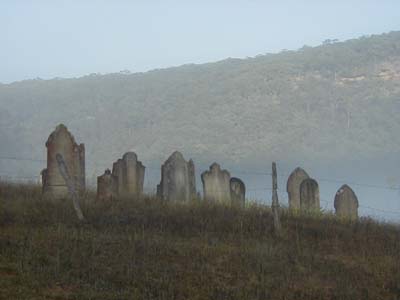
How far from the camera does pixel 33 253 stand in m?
9.27

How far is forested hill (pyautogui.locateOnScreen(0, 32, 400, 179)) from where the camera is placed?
64000 millimetres

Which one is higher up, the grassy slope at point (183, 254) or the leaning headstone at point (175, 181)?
the leaning headstone at point (175, 181)

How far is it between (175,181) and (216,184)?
1.57 metres

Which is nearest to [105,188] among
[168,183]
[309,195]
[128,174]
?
[168,183]

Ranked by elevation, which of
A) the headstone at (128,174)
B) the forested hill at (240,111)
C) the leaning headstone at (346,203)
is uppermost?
the forested hill at (240,111)

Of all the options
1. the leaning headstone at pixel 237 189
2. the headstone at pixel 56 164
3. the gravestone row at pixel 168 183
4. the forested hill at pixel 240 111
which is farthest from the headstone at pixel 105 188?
the forested hill at pixel 240 111

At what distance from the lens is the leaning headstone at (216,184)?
56.7 ft

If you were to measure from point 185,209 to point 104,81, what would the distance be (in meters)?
89.7

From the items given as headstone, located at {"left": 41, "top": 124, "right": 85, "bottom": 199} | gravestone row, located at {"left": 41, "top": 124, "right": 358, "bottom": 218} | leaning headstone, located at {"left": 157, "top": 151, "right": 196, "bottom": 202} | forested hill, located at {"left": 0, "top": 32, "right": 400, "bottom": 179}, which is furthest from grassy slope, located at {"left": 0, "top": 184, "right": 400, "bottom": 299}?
forested hill, located at {"left": 0, "top": 32, "right": 400, "bottom": 179}

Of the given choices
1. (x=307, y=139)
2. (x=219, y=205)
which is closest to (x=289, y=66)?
(x=307, y=139)

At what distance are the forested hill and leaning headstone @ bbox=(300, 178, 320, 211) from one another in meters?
43.1

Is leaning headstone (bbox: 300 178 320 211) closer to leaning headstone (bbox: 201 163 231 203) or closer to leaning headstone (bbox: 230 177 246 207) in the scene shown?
leaning headstone (bbox: 230 177 246 207)

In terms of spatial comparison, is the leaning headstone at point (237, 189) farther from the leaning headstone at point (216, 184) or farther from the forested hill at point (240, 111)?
the forested hill at point (240, 111)

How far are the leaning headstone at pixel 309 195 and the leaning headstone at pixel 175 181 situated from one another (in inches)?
113
